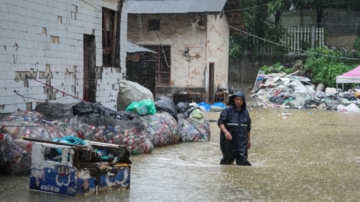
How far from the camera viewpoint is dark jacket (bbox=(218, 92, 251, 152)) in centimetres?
899

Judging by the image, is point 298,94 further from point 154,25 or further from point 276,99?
point 154,25

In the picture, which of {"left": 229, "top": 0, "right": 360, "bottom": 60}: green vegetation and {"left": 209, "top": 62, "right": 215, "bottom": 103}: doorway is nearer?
{"left": 209, "top": 62, "right": 215, "bottom": 103}: doorway

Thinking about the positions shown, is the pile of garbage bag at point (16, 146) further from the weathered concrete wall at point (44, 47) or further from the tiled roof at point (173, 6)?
the tiled roof at point (173, 6)

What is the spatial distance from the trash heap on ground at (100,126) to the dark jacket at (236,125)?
209cm

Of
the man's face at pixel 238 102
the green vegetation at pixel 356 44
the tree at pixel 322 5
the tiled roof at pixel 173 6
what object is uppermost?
the tree at pixel 322 5

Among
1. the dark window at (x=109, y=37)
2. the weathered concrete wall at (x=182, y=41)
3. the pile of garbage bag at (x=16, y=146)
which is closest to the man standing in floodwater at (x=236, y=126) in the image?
the pile of garbage bag at (x=16, y=146)

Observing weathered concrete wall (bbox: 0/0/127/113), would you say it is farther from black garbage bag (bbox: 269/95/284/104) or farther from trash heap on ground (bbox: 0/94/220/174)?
black garbage bag (bbox: 269/95/284/104)

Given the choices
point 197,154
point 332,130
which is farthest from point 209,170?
point 332,130

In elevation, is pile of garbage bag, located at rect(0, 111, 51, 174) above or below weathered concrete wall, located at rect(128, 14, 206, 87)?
below

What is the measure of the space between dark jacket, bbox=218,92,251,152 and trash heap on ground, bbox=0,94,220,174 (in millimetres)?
2092

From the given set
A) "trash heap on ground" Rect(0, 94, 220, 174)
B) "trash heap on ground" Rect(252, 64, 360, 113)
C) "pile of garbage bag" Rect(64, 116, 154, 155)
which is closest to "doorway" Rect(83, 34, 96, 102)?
"trash heap on ground" Rect(0, 94, 220, 174)

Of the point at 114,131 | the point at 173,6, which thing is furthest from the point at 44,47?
the point at 173,6

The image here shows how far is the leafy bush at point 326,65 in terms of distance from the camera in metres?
31.0

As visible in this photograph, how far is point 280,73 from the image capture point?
33.0 m
